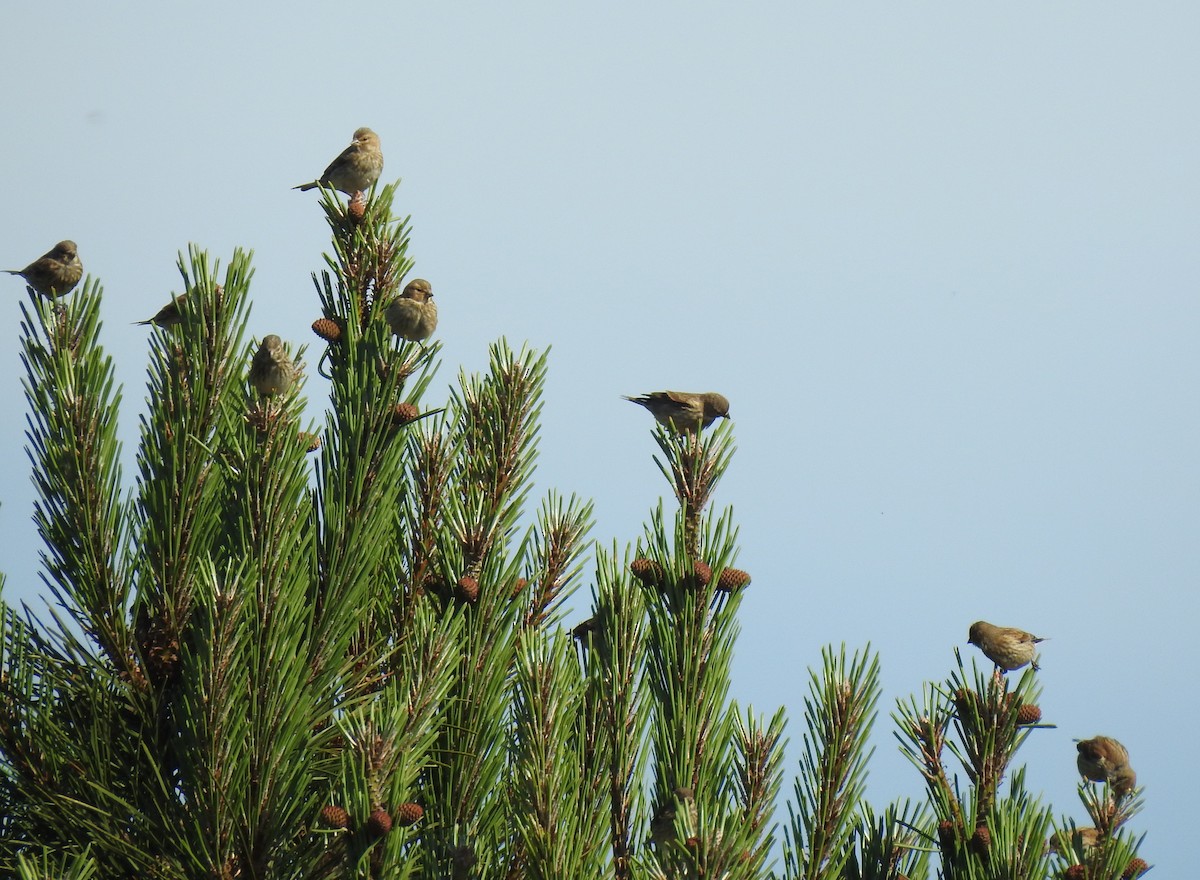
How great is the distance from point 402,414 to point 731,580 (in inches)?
44.6

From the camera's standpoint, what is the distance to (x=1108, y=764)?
11.2 ft

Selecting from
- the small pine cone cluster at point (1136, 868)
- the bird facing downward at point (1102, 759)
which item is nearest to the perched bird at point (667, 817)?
the bird facing downward at point (1102, 759)

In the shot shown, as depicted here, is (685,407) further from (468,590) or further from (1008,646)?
(1008,646)

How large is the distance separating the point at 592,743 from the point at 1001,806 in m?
1.19

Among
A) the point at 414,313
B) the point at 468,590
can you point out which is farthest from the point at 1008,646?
the point at 414,313

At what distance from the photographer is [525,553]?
12.9 feet

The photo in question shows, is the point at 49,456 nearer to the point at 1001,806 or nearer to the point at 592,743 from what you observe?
the point at 592,743

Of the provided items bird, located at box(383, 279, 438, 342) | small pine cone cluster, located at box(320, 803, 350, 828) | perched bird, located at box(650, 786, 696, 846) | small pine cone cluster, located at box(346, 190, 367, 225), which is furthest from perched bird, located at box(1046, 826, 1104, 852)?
small pine cone cluster, located at box(346, 190, 367, 225)

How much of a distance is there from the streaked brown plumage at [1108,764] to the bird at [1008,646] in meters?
0.28

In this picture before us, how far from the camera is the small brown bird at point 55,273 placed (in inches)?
157

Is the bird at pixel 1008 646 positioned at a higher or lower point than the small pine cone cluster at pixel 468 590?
lower

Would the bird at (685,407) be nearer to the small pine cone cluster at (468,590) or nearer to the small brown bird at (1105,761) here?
the small pine cone cluster at (468,590)

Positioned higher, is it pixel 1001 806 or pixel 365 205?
pixel 365 205

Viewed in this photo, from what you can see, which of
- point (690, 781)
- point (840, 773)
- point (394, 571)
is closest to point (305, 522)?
point (394, 571)
